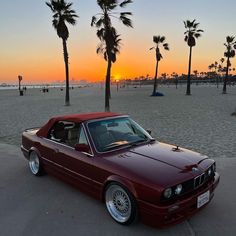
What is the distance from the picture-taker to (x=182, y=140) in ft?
28.6

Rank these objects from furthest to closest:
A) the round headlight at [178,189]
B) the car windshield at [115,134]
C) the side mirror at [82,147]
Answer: the car windshield at [115,134], the side mirror at [82,147], the round headlight at [178,189]

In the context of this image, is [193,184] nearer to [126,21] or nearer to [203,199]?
[203,199]

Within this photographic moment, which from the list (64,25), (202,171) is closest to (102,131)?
→ (202,171)

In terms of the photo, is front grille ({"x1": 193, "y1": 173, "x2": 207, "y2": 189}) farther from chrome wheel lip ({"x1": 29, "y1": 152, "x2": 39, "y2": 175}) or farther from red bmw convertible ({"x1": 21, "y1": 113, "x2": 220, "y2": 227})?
chrome wheel lip ({"x1": 29, "y1": 152, "x2": 39, "y2": 175})

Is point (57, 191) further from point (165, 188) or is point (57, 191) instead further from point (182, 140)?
point (182, 140)

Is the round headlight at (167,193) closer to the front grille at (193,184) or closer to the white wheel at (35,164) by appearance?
the front grille at (193,184)

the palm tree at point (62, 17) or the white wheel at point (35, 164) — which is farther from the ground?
the palm tree at point (62, 17)

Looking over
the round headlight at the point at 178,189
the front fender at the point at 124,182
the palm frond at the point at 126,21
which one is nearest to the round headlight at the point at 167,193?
the round headlight at the point at 178,189

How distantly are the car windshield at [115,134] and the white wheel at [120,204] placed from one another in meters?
0.66

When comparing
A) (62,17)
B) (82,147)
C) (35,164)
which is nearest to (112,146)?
(82,147)

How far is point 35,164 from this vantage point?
18.4 ft

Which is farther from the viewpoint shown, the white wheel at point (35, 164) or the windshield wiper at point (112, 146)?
the white wheel at point (35, 164)

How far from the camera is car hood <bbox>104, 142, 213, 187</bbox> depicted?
3.25m

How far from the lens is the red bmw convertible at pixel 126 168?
318 centimetres
